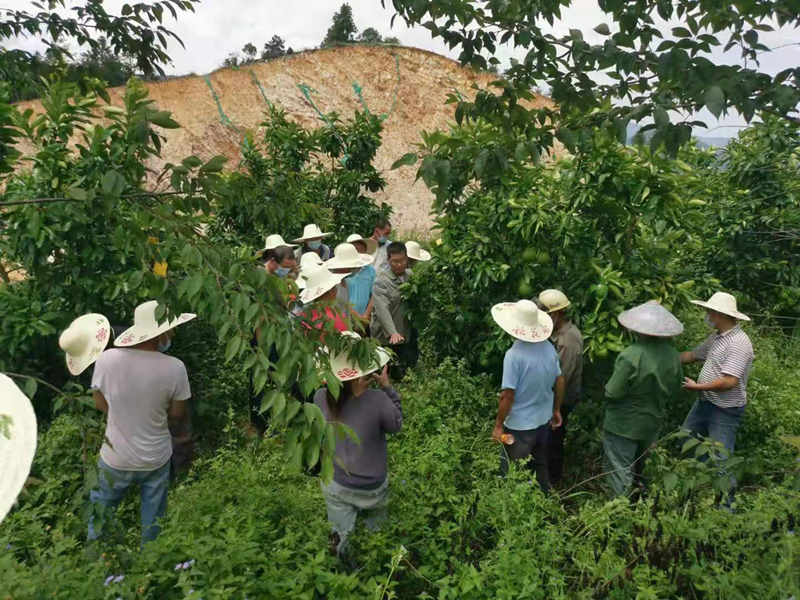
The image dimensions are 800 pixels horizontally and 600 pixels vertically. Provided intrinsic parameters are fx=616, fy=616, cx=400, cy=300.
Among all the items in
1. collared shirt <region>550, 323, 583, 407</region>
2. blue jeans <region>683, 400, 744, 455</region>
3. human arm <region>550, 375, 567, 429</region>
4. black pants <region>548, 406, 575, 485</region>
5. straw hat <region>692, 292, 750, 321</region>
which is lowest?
black pants <region>548, 406, 575, 485</region>

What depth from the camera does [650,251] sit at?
5031 mm

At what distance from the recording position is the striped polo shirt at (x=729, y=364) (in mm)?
4152

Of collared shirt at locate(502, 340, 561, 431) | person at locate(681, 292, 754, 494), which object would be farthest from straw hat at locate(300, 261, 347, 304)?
person at locate(681, 292, 754, 494)

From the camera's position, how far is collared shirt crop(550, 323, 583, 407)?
442cm

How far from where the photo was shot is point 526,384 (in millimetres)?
3998

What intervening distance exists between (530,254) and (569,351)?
101cm

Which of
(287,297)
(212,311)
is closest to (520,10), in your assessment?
(287,297)

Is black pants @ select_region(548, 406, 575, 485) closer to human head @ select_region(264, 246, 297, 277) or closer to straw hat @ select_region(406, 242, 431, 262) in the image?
straw hat @ select_region(406, 242, 431, 262)

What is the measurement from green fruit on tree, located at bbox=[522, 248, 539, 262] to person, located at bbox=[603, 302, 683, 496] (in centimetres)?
113

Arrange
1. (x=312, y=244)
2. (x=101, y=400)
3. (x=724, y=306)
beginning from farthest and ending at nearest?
(x=312, y=244)
(x=724, y=306)
(x=101, y=400)

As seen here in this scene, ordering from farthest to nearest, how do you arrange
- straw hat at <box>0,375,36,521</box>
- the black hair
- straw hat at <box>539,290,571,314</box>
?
the black hair < straw hat at <box>539,290,571,314</box> < straw hat at <box>0,375,36,521</box>

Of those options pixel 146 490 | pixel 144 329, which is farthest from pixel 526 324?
pixel 146 490

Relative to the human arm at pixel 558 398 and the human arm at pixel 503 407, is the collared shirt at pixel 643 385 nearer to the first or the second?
Answer: the human arm at pixel 558 398

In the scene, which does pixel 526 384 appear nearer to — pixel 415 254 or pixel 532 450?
pixel 532 450
